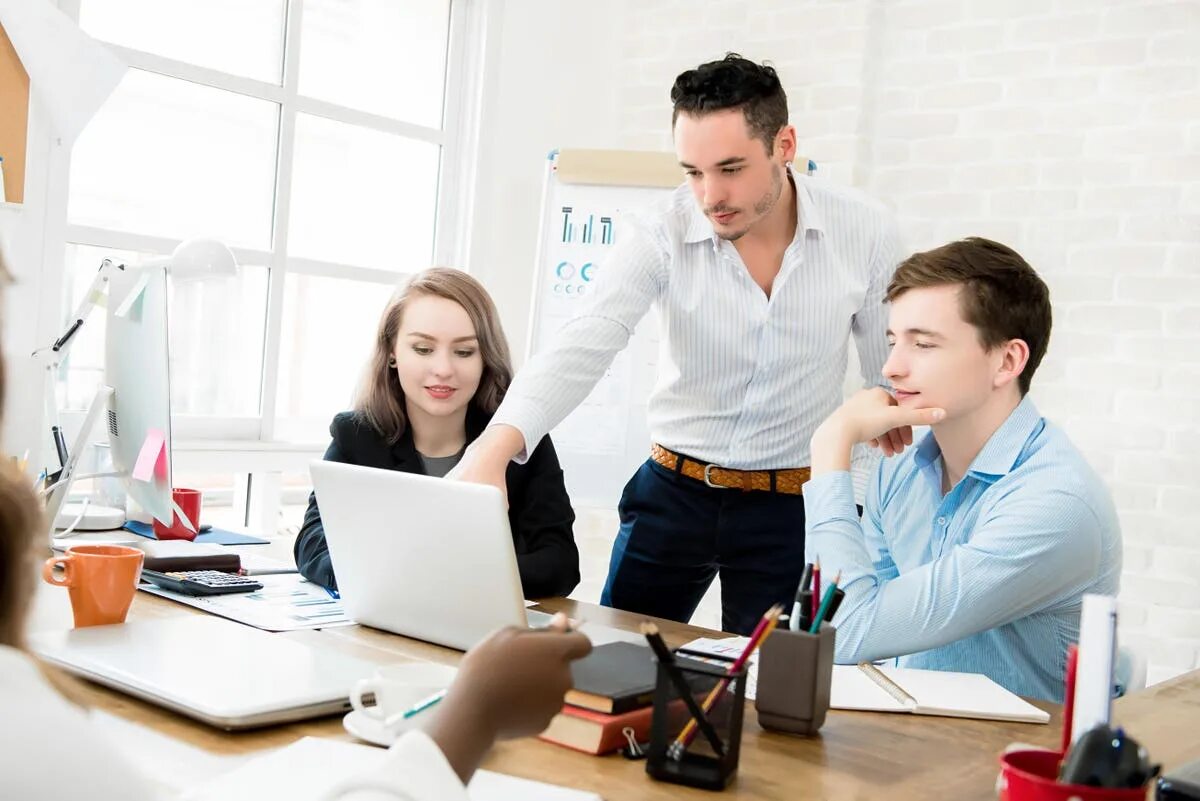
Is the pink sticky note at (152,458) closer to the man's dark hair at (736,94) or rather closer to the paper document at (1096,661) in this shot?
the man's dark hair at (736,94)

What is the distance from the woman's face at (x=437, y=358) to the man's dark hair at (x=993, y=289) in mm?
828

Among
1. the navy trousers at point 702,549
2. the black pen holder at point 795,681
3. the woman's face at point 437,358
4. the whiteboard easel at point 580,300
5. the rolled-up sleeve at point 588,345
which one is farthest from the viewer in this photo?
the whiteboard easel at point 580,300

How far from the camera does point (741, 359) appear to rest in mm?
2348

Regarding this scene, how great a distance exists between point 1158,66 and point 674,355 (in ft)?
5.56

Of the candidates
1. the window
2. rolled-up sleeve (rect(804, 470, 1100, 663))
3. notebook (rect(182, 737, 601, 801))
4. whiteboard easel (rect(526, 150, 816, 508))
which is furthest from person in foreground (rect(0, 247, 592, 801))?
whiteboard easel (rect(526, 150, 816, 508))

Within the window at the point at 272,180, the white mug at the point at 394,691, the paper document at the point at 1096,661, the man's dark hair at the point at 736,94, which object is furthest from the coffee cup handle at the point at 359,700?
the window at the point at 272,180

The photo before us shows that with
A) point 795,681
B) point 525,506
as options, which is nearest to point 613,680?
point 795,681

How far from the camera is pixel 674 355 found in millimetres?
2412

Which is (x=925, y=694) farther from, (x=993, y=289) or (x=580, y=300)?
(x=580, y=300)

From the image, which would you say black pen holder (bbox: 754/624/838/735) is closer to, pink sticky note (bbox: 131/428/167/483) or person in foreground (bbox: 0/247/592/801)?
person in foreground (bbox: 0/247/592/801)

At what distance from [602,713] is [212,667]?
41 cm

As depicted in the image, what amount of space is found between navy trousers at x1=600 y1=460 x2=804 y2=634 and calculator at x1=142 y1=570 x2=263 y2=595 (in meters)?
0.85

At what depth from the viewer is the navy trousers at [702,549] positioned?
2.28 m

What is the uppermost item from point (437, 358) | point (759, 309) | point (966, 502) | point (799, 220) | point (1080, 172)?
point (1080, 172)
